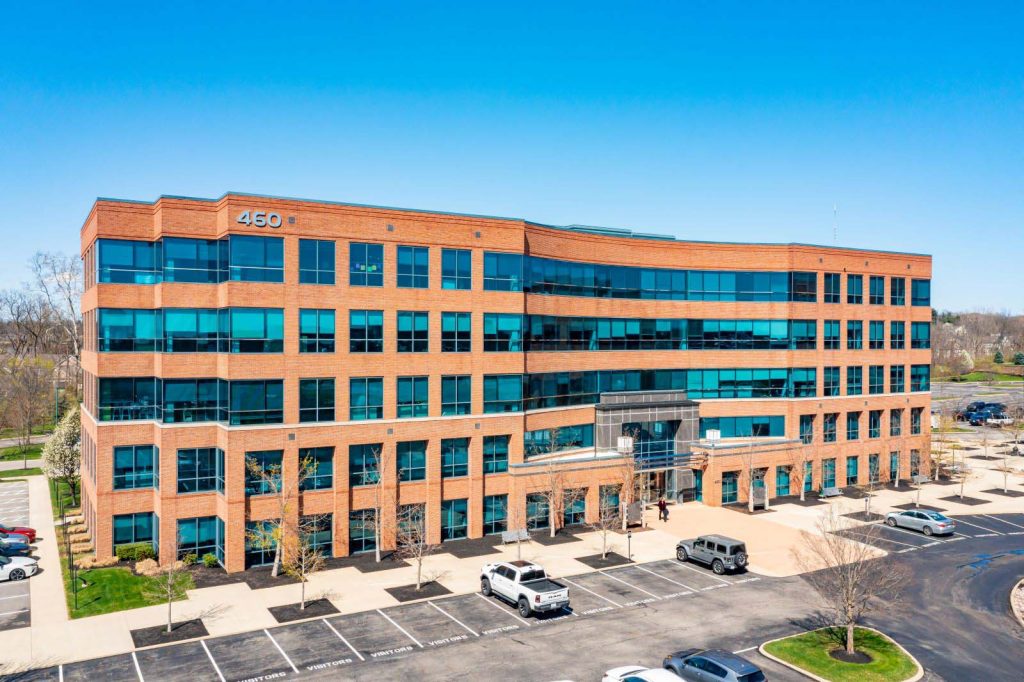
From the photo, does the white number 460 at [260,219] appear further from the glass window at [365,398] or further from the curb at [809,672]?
the curb at [809,672]

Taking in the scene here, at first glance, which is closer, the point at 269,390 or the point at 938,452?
the point at 269,390

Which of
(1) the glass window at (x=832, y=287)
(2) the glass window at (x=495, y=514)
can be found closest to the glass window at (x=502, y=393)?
(2) the glass window at (x=495, y=514)

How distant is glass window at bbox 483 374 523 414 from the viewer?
48656mm

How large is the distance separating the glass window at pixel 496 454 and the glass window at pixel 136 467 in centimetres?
1879

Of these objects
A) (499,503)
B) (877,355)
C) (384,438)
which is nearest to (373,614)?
(384,438)

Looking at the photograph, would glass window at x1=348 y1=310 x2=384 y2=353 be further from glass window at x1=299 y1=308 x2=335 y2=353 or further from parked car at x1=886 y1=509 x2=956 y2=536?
parked car at x1=886 y1=509 x2=956 y2=536

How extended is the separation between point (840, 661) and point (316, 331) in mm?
29896

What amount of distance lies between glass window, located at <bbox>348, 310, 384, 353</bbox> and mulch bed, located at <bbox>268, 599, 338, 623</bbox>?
14.2 meters

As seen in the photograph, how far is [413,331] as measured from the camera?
46062 millimetres

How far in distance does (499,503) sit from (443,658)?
1933 cm

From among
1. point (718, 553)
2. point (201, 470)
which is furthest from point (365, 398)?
point (718, 553)

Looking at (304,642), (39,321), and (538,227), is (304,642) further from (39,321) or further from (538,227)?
(39,321)

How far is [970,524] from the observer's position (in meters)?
54.2

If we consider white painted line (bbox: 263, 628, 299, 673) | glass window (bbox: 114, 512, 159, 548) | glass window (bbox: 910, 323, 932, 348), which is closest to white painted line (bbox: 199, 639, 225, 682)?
white painted line (bbox: 263, 628, 299, 673)
